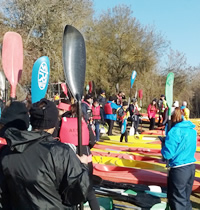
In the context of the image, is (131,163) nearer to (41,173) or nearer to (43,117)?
(43,117)

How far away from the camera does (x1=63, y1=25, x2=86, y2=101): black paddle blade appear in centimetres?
246

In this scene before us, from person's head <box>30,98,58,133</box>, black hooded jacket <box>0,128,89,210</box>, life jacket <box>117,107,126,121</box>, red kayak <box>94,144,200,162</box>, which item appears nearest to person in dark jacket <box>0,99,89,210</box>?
black hooded jacket <box>0,128,89,210</box>

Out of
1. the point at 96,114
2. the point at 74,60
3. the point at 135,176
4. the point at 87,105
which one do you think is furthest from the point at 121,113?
the point at 74,60

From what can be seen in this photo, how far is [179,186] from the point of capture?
3.43m

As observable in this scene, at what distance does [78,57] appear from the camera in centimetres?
261

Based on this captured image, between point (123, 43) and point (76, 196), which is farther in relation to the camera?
point (123, 43)

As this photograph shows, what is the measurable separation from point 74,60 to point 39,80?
2.69 metres

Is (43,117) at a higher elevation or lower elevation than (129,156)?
higher

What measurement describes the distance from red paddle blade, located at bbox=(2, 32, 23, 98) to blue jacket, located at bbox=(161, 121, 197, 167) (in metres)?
2.35

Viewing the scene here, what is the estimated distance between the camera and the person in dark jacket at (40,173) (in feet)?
5.73

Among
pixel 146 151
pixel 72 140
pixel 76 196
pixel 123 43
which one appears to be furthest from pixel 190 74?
pixel 76 196

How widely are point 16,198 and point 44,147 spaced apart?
364mm

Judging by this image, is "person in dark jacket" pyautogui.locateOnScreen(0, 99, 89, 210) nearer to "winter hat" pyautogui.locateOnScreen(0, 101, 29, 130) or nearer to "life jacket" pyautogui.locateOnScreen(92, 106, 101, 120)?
"winter hat" pyautogui.locateOnScreen(0, 101, 29, 130)

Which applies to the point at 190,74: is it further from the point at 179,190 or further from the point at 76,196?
the point at 76,196
